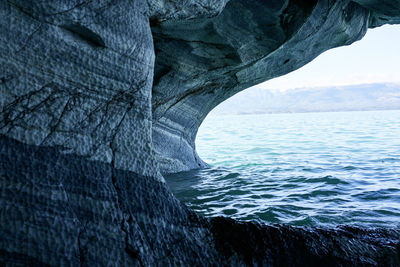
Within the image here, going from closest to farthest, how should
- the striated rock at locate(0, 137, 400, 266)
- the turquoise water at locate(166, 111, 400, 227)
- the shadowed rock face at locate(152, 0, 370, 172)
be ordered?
the striated rock at locate(0, 137, 400, 266), the turquoise water at locate(166, 111, 400, 227), the shadowed rock face at locate(152, 0, 370, 172)

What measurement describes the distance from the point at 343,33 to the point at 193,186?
4.97m

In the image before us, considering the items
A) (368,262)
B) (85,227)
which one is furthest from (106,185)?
(368,262)

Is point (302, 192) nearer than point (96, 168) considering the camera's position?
No

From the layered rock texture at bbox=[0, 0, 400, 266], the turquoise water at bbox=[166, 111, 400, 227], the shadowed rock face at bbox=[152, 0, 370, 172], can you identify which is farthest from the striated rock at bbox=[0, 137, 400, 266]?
the shadowed rock face at bbox=[152, 0, 370, 172]

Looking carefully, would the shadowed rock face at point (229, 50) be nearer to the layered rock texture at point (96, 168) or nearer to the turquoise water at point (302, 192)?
the turquoise water at point (302, 192)

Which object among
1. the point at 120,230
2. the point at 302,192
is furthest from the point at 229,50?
the point at 120,230

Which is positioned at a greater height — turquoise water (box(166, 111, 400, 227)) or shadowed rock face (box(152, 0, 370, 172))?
shadowed rock face (box(152, 0, 370, 172))

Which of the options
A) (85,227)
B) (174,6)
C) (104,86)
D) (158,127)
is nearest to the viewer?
(85,227)

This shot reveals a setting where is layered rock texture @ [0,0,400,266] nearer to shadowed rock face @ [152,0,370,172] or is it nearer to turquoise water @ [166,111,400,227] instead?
turquoise water @ [166,111,400,227]

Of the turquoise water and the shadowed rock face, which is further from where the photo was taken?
the shadowed rock face

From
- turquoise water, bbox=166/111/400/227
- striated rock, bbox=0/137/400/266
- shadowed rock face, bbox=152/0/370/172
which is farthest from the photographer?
shadowed rock face, bbox=152/0/370/172

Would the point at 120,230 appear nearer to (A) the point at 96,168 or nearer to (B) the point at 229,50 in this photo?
(A) the point at 96,168

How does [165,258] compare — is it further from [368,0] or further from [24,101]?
[368,0]

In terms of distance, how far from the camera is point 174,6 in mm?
3939
